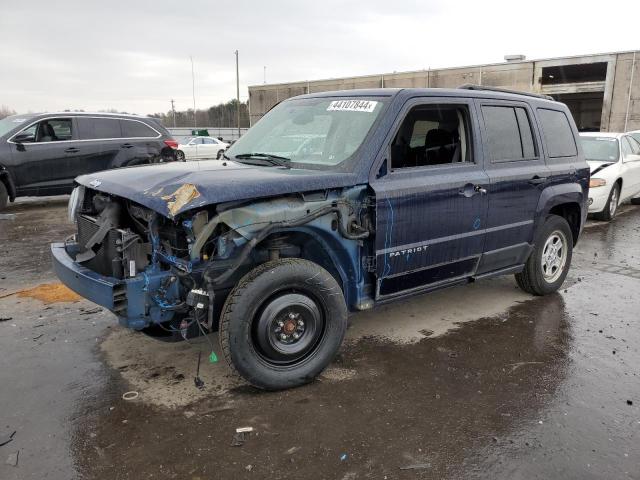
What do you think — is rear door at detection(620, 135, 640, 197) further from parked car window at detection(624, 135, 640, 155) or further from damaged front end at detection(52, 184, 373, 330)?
damaged front end at detection(52, 184, 373, 330)

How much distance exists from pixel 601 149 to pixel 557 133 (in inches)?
243

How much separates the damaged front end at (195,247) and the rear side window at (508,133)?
158cm

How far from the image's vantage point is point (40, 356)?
154 inches

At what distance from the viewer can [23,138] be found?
10.1m

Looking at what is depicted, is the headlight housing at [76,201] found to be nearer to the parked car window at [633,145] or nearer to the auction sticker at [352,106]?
the auction sticker at [352,106]

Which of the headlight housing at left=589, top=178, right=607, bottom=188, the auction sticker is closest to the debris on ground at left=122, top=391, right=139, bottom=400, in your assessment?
the auction sticker

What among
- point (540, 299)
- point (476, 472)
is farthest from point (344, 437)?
point (540, 299)

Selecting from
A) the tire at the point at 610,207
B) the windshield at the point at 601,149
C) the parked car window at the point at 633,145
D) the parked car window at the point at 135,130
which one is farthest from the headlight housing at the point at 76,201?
the parked car window at the point at 633,145

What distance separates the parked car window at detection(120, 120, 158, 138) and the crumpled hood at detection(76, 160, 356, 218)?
811 centimetres

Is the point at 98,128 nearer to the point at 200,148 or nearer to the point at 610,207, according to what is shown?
the point at 610,207

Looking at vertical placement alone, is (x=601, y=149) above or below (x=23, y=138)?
below

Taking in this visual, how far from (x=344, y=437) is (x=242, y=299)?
38.8 inches

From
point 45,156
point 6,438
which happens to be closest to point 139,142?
point 45,156

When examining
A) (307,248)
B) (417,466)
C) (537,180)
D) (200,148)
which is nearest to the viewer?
(417,466)
